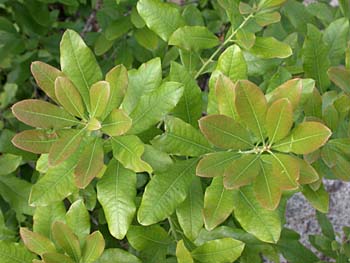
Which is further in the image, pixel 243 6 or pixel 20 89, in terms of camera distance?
pixel 20 89

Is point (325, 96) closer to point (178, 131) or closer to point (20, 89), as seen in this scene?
point (178, 131)

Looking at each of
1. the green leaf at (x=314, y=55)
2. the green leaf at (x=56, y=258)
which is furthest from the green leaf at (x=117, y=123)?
the green leaf at (x=314, y=55)

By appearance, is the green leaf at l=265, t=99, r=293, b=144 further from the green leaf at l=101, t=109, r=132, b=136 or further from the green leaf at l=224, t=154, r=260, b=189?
the green leaf at l=101, t=109, r=132, b=136

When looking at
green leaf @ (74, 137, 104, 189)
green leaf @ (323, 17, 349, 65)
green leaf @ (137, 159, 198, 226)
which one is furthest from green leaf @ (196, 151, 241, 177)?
green leaf @ (323, 17, 349, 65)

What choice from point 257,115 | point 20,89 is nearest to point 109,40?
point 20,89

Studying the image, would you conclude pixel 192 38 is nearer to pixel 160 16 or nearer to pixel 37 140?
pixel 160 16

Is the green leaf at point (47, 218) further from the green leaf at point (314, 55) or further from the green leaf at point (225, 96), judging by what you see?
the green leaf at point (314, 55)
